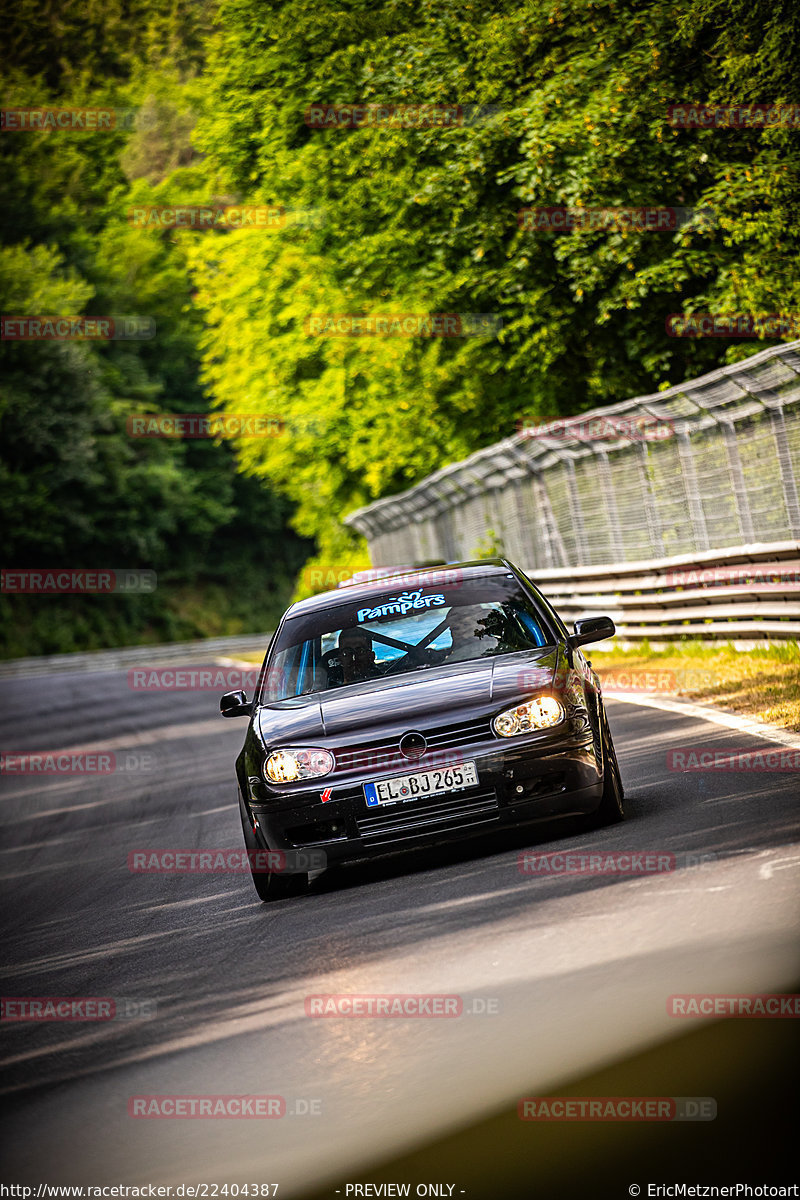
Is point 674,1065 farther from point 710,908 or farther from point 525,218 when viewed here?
point 525,218

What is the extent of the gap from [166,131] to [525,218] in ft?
167

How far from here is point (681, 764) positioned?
32.3ft

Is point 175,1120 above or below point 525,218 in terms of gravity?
below

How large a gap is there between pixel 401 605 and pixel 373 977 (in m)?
3.38

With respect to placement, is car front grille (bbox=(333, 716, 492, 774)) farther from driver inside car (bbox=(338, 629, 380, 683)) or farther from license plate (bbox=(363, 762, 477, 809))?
driver inside car (bbox=(338, 629, 380, 683))

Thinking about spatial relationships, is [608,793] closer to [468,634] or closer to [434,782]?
[434,782]

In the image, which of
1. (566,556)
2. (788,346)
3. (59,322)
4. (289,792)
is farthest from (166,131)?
(289,792)

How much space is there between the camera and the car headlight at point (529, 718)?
7625 mm

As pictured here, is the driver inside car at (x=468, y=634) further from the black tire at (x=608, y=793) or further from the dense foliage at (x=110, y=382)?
the dense foliage at (x=110, y=382)

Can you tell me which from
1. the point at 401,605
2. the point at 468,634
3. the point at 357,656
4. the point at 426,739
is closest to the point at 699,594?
the point at 401,605

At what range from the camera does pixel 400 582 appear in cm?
939

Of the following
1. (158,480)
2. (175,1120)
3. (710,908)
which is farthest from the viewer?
(158,480)

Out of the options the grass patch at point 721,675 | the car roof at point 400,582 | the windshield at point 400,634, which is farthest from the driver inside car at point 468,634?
the grass patch at point 721,675

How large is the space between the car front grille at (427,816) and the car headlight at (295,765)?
31cm
